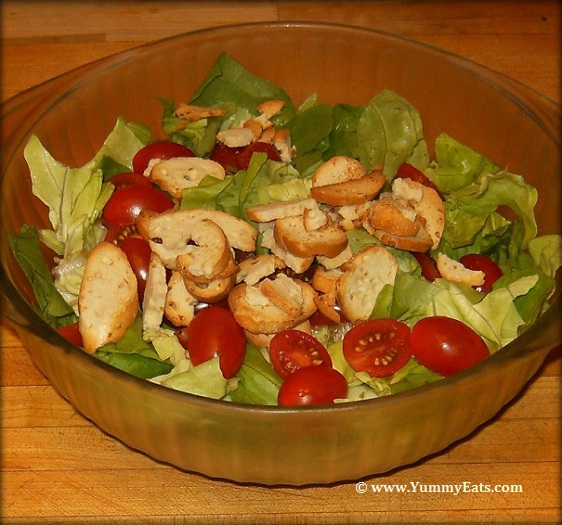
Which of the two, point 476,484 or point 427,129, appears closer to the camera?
point 476,484

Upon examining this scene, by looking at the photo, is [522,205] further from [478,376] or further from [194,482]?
[194,482]

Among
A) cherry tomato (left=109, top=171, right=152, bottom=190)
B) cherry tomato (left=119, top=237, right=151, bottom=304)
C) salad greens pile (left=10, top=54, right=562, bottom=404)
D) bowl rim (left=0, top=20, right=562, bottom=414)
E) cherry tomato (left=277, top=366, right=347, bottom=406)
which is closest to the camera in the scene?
bowl rim (left=0, top=20, right=562, bottom=414)

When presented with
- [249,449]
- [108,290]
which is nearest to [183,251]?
[108,290]

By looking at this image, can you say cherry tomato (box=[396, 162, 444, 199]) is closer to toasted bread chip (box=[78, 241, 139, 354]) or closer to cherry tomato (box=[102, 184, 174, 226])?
cherry tomato (box=[102, 184, 174, 226])

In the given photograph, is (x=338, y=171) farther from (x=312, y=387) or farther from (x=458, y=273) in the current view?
(x=312, y=387)

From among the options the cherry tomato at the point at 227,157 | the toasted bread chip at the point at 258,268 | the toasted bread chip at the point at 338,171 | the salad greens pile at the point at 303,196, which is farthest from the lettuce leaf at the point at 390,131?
the toasted bread chip at the point at 258,268

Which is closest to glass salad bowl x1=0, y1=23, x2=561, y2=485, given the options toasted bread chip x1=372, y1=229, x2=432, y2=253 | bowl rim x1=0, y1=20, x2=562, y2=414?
bowl rim x1=0, y1=20, x2=562, y2=414

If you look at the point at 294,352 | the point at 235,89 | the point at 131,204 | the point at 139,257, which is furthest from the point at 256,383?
the point at 235,89
